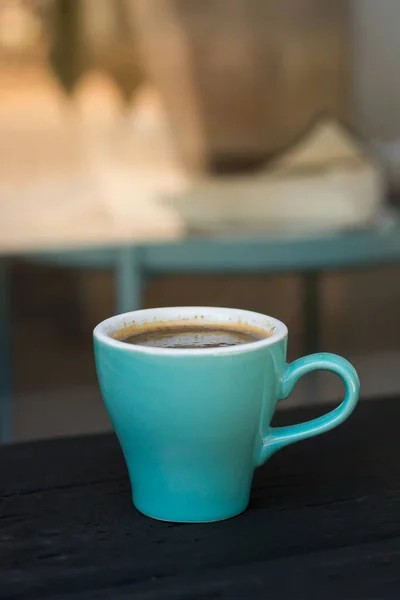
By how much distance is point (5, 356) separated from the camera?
1518 millimetres

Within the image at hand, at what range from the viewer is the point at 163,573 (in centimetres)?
31

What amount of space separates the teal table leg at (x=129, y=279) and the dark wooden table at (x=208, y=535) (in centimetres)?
75

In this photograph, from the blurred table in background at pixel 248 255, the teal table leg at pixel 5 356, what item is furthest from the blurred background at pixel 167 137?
the blurred table in background at pixel 248 255

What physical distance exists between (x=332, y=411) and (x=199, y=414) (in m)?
0.07

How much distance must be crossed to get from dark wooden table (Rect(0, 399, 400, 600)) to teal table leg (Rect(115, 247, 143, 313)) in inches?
29.5

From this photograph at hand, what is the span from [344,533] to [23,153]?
1421mm

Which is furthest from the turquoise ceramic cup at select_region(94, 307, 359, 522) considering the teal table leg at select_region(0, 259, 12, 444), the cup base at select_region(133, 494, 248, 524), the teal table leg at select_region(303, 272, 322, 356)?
the teal table leg at select_region(303, 272, 322, 356)

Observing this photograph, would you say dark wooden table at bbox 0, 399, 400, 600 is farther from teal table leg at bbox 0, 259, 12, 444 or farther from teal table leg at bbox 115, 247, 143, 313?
teal table leg at bbox 0, 259, 12, 444

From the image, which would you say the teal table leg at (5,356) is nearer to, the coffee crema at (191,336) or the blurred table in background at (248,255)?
the blurred table in background at (248,255)

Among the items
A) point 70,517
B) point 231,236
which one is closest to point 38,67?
point 231,236

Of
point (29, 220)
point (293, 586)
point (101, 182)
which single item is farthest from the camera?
point (101, 182)

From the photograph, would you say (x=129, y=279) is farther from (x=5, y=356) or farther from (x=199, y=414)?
(x=199, y=414)

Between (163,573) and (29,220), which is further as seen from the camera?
(29,220)

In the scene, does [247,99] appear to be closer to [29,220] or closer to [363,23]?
[363,23]
